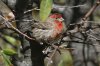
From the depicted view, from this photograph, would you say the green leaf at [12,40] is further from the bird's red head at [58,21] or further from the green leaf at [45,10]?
the green leaf at [45,10]

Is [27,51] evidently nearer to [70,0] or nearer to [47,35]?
[47,35]

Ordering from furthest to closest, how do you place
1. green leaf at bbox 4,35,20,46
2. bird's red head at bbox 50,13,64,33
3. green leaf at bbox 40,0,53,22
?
green leaf at bbox 4,35,20,46
bird's red head at bbox 50,13,64,33
green leaf at bbox 40,0,53,22

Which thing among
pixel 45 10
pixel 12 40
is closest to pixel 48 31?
pixel 12 40

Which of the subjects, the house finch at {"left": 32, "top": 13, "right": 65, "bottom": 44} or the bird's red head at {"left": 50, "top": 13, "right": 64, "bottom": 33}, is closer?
the house finch at {"left": 32, "top": 13, "right": 65, "bottom": 44}

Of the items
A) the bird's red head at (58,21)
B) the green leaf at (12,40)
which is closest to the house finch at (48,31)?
the bird's red head at (58,21)

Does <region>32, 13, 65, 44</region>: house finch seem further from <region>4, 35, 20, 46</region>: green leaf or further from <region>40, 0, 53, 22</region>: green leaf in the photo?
<region>40, 0, 53, 22</region>: green leaf

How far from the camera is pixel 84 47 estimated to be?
4.57 m

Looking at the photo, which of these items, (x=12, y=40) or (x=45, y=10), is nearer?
(x=45, y=10)

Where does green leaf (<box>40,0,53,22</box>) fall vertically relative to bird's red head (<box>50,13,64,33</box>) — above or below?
above

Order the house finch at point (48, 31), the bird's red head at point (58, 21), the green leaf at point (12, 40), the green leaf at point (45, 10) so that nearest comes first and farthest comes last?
the green leaf at point (45, 10) < the house finch at point (48, 31) < the bird's red head at point (58, 21) < the green leaf at point (12, 40)

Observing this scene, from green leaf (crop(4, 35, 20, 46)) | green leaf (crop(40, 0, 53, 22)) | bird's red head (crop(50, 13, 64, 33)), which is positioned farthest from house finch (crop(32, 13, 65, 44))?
green leaf (crop(40, 0, 53, 22))

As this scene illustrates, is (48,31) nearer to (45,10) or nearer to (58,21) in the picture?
(58,21)

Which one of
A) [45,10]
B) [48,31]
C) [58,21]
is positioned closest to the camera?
[45,10]

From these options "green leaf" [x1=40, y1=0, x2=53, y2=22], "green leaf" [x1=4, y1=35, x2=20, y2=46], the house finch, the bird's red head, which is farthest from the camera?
"green leaf" [x1=4, y1=35, x2=20, y2=46]
